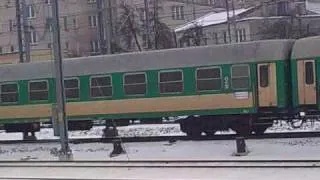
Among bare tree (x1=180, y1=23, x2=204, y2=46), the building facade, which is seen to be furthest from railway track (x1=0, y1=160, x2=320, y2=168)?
the building facade

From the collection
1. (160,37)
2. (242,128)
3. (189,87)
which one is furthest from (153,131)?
(160,37)

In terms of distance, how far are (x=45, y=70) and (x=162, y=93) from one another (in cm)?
532

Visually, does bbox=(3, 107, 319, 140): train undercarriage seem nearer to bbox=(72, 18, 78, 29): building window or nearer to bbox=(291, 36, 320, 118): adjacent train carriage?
bbox=(291, 36, 320, 118): adjacent train carriage

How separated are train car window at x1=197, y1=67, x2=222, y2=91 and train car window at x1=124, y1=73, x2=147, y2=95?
6.95ft

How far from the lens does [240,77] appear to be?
71.0 ft

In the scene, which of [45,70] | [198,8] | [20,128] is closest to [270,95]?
[45,70]

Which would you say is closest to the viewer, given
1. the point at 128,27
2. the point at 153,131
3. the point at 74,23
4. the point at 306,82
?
the point at 306,82

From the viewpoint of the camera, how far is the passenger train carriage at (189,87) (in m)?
21.1

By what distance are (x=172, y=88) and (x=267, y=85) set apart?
136 inches

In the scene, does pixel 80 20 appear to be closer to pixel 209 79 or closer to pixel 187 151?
pixel 209 79

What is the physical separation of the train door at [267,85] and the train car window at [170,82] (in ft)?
9.37

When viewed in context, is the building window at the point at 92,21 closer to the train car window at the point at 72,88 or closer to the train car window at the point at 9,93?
the train car window at the point at 9,93

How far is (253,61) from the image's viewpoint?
21.5 meters

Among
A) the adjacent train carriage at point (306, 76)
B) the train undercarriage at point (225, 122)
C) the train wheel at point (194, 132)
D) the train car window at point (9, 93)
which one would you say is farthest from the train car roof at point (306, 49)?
the train car window at point (9, 93)
